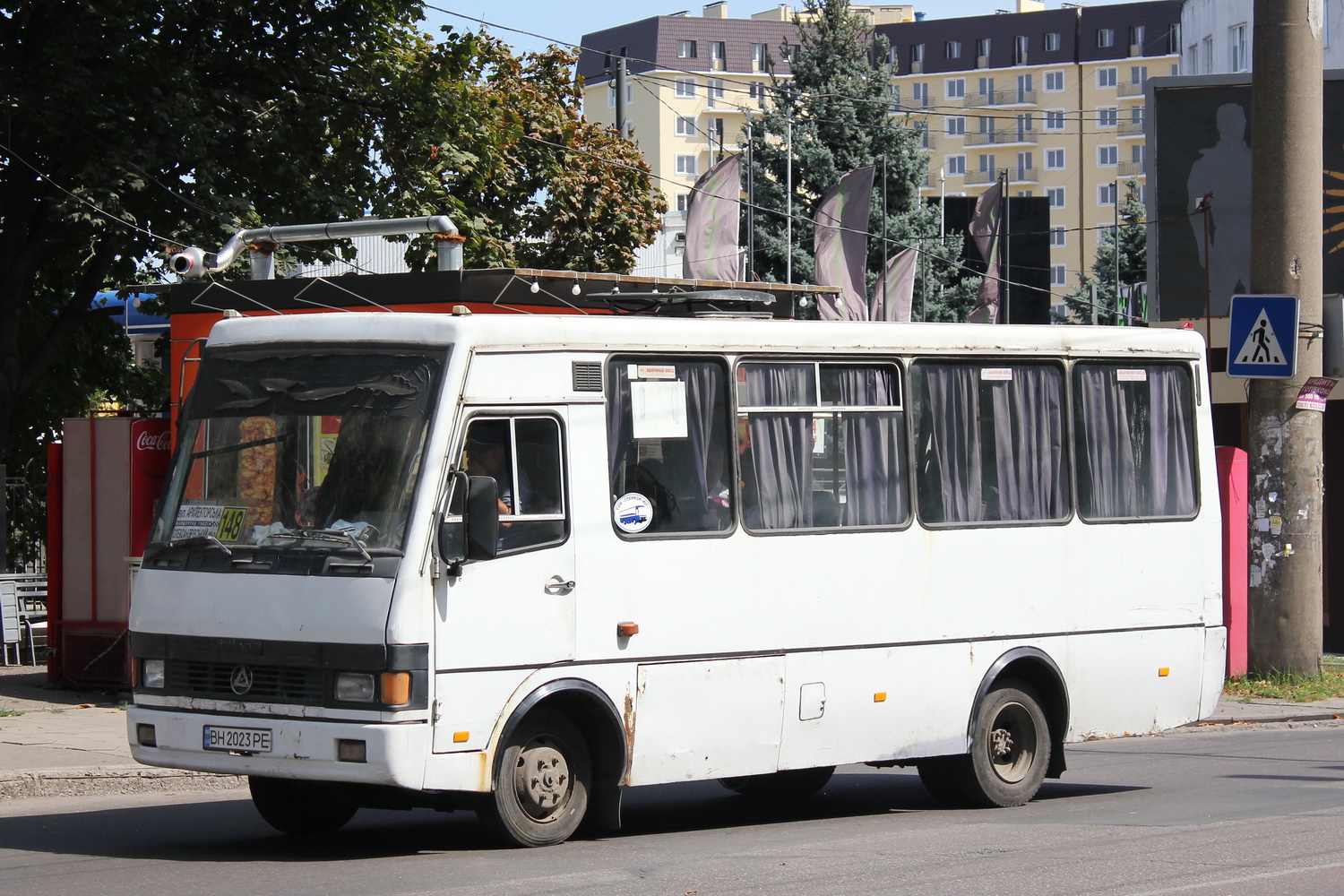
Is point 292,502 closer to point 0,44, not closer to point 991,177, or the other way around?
point 0,44

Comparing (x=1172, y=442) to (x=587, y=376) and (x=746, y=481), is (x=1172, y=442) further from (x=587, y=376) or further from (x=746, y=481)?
(x=587, y=376)

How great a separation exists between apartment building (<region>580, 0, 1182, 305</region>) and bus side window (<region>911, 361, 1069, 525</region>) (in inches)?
4007

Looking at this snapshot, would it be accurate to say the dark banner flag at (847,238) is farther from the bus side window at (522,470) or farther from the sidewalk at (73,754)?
the bus side window at (522,470)

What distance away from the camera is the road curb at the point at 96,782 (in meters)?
10.9

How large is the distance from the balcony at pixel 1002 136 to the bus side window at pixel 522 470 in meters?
115

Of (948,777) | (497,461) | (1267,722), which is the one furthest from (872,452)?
(1267,722)

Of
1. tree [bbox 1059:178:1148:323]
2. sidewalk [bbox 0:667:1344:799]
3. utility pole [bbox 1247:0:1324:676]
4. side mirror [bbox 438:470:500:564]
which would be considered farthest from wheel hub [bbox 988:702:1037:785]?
tree [bbox 1059:178:1148:323]

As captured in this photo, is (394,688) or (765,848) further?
(765,848)

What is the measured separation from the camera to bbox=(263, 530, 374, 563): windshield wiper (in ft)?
27.1

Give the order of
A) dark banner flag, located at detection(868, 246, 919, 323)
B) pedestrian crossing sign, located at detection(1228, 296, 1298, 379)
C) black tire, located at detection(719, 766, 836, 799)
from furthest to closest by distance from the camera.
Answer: dark banner flag, located at detection(868, 246, 919, 323)
pedestrian crossing sign, located at detection(1228, 296, 1298, 379)
black tire, located at detection(719, 766, 836, 799)

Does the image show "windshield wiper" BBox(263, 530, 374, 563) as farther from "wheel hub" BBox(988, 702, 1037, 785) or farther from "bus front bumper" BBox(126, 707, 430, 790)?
"wheel hub" BBox(988, 702, 1037, 785)

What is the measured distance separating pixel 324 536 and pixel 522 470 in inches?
40.8

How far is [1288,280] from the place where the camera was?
16688mm

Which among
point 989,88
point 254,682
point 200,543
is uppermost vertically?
point 989,88
